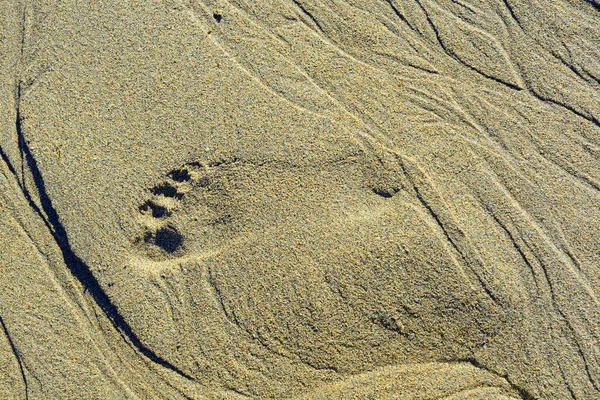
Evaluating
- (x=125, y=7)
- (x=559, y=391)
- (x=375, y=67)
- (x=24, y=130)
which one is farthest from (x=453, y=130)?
(x=24, y=130)

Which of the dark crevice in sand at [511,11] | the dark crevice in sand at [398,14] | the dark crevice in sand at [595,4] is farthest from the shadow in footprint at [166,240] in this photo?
the dark crevice in sand at [595,4]

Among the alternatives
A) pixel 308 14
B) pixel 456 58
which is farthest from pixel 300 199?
pixel 456 58

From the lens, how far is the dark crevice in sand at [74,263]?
7.76ft

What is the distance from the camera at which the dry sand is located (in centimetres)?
231

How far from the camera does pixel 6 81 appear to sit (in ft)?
8.24

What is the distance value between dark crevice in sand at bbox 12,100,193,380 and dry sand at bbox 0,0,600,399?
1cm

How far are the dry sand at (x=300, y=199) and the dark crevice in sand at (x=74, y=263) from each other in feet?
0.05

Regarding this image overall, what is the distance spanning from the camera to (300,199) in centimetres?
237

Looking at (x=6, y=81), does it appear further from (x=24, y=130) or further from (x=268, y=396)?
(x=268, y=396)

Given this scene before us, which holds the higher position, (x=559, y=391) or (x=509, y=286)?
(x=509, y=286)

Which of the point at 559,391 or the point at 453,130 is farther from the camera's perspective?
the point at 453,130

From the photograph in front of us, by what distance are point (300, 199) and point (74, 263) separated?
1371 mm

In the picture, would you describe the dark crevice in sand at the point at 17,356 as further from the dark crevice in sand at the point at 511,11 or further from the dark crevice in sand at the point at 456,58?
the dark crevice in sand at the point at 511,11

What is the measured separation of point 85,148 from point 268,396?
1.77m
